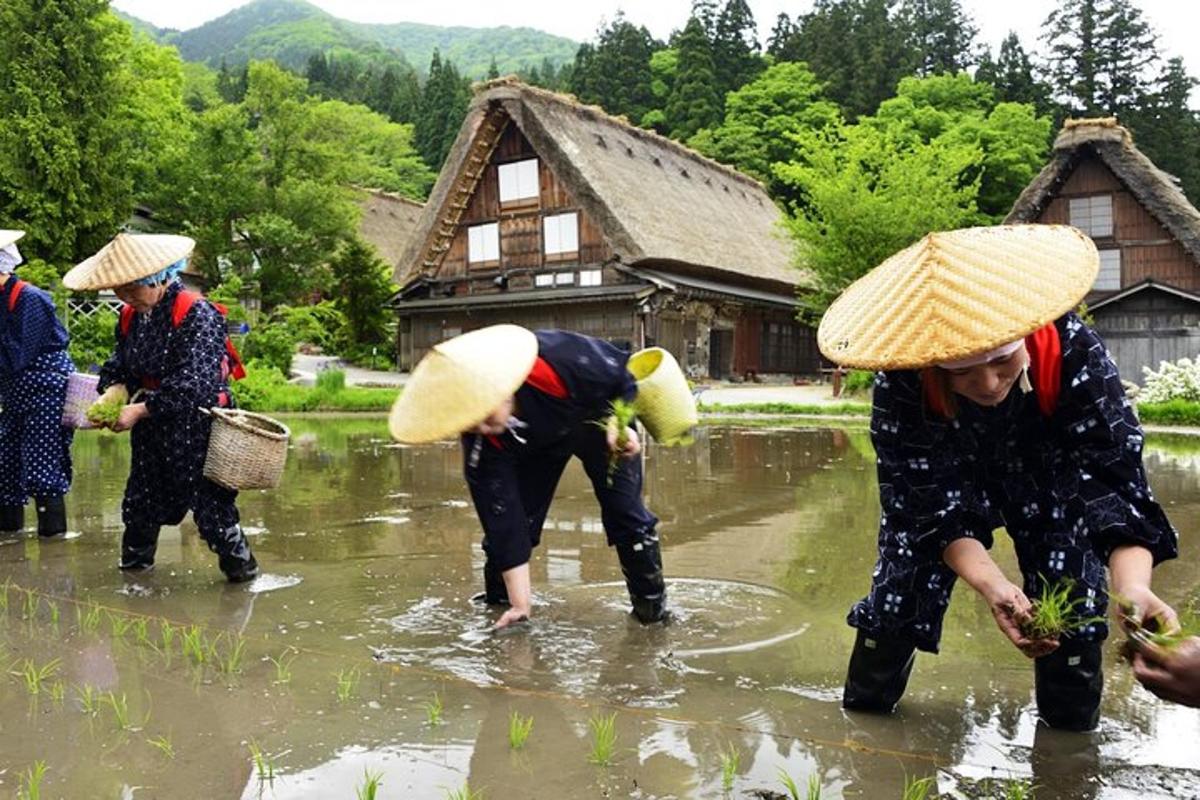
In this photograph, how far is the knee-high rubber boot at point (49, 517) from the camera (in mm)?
5692

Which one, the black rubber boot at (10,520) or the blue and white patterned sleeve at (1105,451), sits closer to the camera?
the blue and white patterned sleeve at (1105,451)

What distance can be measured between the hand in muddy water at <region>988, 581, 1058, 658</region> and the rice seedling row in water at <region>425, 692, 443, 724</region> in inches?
60.5

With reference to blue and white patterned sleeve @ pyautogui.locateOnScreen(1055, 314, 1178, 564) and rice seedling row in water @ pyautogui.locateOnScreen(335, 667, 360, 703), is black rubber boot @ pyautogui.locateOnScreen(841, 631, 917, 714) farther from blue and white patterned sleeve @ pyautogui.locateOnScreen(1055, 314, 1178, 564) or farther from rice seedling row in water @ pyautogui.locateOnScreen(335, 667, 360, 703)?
rice seedling row in water @ pyautogui.locateOnScreen(335, 667, 360, 703)

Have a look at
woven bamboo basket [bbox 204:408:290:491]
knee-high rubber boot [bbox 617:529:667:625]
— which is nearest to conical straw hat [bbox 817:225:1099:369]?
knee-high rubber boot [bbox 617:529:667:625]

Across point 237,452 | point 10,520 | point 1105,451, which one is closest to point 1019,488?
point 1105,451

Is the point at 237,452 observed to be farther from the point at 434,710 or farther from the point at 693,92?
the point at 693,92

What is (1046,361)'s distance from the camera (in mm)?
2520

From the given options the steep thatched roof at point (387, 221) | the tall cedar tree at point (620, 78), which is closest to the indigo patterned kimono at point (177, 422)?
the steep thatched roof at point (387, 221)

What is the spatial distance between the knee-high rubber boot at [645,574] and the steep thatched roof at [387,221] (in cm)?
3160

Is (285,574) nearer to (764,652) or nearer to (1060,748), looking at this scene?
(764,652)

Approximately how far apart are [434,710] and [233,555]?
2.16 m

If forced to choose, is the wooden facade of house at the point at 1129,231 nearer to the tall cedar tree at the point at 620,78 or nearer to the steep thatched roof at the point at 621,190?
the steep thatched roof at the point at 621,190

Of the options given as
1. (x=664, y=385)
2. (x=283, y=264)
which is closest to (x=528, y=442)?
(x=664, y=385)

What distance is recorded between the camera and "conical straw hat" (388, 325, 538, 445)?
10.9 feet
